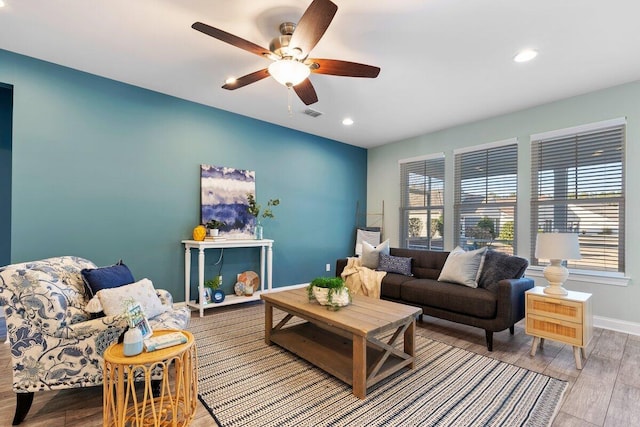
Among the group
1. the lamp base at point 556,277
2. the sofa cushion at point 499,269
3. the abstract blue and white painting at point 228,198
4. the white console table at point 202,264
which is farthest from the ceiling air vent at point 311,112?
the lamp base at point 556,277

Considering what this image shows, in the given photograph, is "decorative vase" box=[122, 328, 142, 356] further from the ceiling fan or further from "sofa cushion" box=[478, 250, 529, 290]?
"sofa cushion" box=[478, 250, 529, 290]

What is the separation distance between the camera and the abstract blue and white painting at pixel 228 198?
4086mm

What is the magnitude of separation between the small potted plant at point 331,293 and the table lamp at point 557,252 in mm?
1760

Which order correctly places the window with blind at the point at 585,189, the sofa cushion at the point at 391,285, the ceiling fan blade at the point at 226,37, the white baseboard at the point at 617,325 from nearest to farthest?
the ceiling fan blade at the point at 226,37 < the white baseboard at the point at 617,325 < the window with blind at the point at 585,189 < the sofa cushion at the point at 391,285

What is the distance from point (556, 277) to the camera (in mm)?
2666

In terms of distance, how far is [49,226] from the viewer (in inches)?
121

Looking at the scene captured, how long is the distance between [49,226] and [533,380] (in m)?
4.51

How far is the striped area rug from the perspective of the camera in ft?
5.90

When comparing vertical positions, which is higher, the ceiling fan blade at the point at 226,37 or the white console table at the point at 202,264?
the ceiling fan blade at the point at 226,37

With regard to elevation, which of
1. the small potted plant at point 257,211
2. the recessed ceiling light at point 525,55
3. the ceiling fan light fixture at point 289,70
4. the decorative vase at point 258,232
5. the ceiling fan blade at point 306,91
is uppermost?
the recessed ceiling light at point 525,55

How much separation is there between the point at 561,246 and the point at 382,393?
76.5 inches

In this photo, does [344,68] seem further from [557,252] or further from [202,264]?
[202,264]

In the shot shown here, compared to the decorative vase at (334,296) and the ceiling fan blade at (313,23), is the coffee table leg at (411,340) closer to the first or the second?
the decorative vase at (334,296)

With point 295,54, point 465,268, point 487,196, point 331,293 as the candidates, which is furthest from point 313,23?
point 487,196
